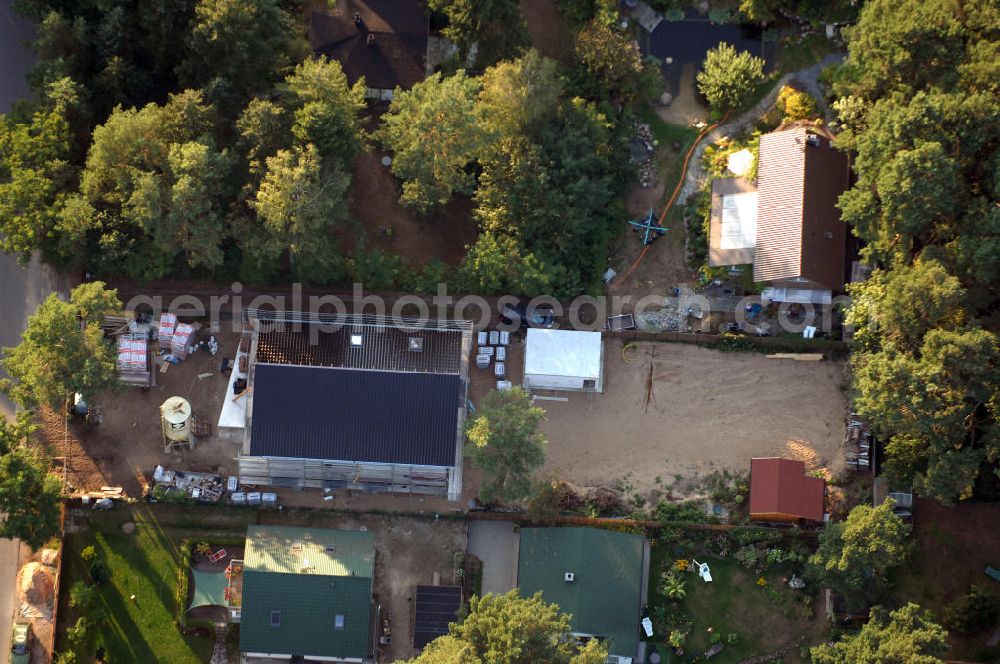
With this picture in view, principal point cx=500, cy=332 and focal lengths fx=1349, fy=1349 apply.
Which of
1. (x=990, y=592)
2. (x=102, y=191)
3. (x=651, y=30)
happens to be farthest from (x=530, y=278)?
(x=990, y=592)

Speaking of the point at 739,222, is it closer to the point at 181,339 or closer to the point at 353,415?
the point at 353,415

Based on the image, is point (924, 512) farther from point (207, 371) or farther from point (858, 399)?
point (207, 371)

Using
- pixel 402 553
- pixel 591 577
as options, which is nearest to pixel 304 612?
pixel 402 553

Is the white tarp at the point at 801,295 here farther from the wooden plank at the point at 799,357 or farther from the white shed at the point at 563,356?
the white shed at the point at 563,356

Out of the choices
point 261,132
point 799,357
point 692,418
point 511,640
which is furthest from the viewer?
point 799,357

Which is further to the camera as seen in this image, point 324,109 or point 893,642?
point 324,109

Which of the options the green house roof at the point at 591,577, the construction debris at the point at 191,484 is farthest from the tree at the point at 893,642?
the construction debris at the point at 191,484
